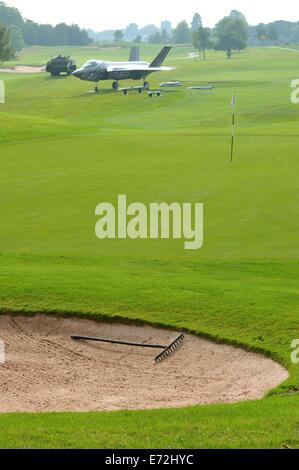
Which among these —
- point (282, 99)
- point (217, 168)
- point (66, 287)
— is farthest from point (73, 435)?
point (282, 99)

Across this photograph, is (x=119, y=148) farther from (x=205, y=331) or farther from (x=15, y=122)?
(x=205, y=331)

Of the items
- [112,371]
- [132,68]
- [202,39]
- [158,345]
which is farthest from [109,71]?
[112,371]

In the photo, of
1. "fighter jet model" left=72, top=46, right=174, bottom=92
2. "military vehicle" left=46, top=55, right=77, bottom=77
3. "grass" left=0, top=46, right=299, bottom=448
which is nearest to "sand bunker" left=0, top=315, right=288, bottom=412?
"grass" left=0, top=46, right=299, bottom=448

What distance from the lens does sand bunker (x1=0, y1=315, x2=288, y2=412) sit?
45.4 feet

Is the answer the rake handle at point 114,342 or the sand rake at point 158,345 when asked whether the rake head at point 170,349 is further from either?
the rake handle at point 114,342

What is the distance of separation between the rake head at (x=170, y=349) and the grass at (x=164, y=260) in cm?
44

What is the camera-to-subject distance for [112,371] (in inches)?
607

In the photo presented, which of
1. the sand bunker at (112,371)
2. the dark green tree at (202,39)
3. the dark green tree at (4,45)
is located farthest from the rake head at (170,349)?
the dark green tree at (202,39)

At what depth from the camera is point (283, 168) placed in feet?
117

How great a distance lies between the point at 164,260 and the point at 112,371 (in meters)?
6.39

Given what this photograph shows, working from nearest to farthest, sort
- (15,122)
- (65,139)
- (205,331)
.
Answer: (205,331) → (65,139) → (15,122)

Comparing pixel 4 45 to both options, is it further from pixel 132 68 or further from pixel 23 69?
pixel 132 68

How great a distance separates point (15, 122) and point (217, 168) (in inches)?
1128

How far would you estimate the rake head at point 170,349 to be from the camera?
15.8 m
